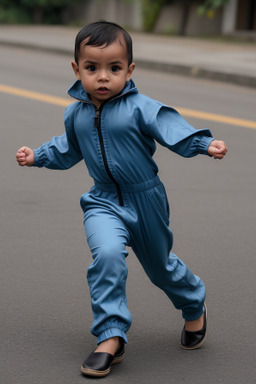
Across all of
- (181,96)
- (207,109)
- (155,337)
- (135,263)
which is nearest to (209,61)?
(181,96)

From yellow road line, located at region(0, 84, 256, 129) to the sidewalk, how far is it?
136 inches

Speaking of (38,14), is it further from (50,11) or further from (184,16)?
(184,16)

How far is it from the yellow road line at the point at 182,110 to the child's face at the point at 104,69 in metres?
6.56

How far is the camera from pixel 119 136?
3.58 metres

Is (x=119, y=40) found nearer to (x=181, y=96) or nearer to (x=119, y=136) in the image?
(x=119, y=136)

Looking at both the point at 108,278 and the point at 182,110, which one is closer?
the point at 108,278

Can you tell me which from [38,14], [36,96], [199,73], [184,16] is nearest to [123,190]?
[36,96]

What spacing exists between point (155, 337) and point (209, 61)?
12912mm

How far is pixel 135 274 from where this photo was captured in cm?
495

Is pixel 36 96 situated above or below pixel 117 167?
below

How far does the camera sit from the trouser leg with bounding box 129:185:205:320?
3.66 m

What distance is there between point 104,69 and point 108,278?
83 centimetres

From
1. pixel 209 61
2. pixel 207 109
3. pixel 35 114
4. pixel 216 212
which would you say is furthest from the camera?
pixel 209 61

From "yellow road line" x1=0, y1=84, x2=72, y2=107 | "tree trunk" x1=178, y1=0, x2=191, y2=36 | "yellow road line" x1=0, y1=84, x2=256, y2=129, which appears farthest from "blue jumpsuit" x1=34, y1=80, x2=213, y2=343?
"tree trunk" x1=178, y1=0, x2=191, y2=36
